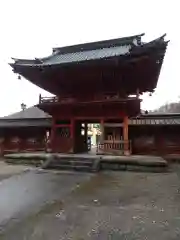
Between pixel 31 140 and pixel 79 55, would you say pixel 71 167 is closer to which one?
pixel 79 55

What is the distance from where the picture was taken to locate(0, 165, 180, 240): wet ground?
20.0 feet

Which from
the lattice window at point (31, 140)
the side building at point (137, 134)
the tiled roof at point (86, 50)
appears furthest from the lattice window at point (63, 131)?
the tiled roof at point (86, 50)

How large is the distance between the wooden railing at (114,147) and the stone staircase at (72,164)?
6.83 ft

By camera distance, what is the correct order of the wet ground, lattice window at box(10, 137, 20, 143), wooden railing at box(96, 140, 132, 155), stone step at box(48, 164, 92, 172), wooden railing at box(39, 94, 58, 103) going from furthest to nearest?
lattice window at box(10, 137, 20, 143) < wooden railing at box(39, 94, 58, 103) < wooden railing at box(96, 140, 132, 155) < stone step at box(48, 164, 92, 172) < the wet ground

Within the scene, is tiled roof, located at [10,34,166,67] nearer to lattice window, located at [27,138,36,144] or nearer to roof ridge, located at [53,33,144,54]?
roof ridge, located at [53,33,144,54]

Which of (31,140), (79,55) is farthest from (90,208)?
(31,140)

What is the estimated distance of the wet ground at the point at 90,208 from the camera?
610 centimetres

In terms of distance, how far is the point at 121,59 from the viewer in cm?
1559

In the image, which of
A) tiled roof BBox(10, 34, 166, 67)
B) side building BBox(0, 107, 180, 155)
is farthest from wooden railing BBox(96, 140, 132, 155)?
tiled roof BBox(10, 34, 166, 67)

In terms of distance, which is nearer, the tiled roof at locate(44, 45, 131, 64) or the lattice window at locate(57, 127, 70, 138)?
the tiled roof at locate(44, 45, 131, 64)

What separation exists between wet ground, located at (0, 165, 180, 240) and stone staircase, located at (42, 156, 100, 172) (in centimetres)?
207

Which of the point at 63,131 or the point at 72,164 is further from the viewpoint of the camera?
the point at 63,131

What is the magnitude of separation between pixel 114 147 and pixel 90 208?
10239 mm

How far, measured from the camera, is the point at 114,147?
59.2 feet
